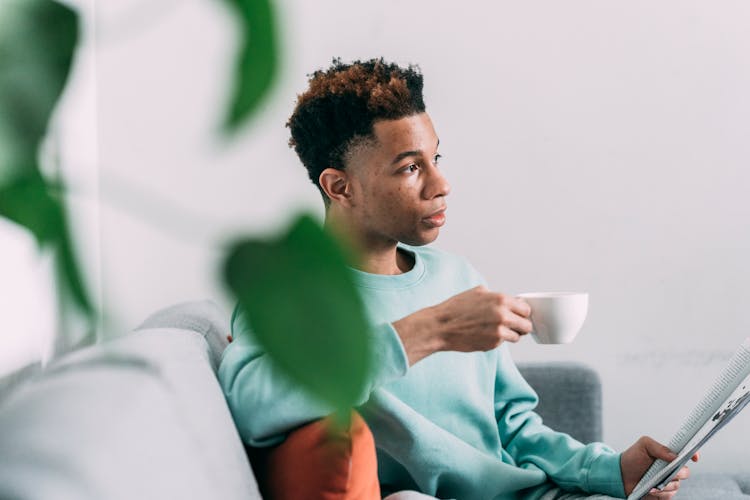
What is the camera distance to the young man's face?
1.14 meters

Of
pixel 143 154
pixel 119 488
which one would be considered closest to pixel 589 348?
pixel 119 488

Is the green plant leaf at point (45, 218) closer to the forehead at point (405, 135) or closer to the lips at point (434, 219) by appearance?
the forehead at point (405, 135)

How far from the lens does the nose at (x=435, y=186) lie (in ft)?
3.73

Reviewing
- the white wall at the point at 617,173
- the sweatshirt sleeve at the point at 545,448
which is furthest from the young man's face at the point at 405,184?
the white wall at the point at 617,173

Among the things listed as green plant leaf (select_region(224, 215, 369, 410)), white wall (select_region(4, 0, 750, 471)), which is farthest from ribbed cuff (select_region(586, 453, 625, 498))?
green plant leaf (select_region(224, 215, 369, 410))

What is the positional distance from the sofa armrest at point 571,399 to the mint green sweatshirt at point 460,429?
53cm

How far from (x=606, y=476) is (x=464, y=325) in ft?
1.72

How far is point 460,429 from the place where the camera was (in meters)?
1.44

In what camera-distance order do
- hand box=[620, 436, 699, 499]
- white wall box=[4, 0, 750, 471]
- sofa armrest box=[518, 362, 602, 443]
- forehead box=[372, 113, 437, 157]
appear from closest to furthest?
1. forehead box=[372, 113, 437, 157]
2. hand box=[620, 436, 699, 499]
3. sofa armrest box=[518, 362, 602, 443]
4. white wall box=[4, 0, 750, 471]

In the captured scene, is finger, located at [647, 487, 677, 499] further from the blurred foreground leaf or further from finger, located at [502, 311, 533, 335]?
the blurred foreground leaf

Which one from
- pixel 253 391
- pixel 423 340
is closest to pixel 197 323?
pixel 423 340

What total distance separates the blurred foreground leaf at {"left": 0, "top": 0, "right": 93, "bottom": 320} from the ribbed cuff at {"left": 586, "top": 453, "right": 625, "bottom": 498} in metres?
1.25

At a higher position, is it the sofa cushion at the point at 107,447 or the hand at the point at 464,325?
the sofa cushion at the point at 107,447

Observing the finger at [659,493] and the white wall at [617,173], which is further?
the white wall at [617,173]
